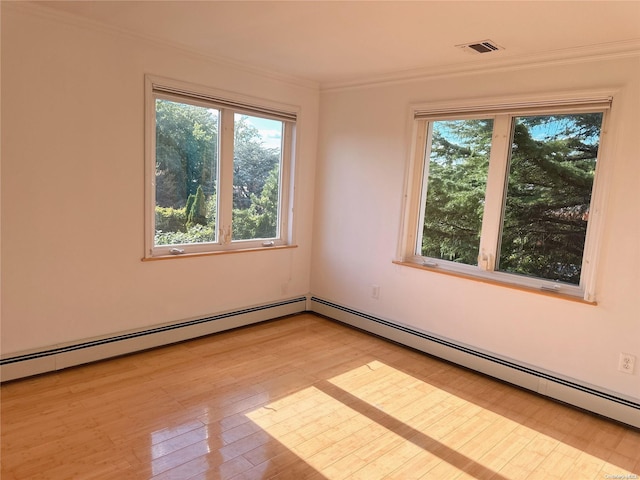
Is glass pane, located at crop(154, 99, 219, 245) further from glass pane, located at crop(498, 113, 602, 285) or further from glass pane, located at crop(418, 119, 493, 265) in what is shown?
glass pane, located at crop(498, 113, 602, 285)

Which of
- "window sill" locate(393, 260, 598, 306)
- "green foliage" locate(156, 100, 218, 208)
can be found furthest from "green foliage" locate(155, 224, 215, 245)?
"window sill" locate(393, 260, 598, 306)

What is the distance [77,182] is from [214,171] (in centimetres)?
111

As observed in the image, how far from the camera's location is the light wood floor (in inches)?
83.6

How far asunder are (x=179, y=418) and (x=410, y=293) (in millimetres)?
2114

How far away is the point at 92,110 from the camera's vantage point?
289 cm

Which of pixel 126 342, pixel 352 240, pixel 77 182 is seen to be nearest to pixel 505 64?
pixel 352 240

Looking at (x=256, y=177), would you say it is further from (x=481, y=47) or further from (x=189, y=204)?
(x=481, y=47)

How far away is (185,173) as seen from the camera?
3.51m

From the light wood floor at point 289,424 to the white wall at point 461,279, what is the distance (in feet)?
1.20

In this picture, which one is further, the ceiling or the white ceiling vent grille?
the white ceiling vent grille

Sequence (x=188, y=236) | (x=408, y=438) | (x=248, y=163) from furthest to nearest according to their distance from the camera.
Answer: (x=248, y=163), (x=188, y=236), (x=408, y=438)

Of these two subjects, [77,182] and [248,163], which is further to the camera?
[248,163]

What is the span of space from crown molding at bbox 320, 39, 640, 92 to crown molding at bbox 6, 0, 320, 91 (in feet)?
→ 1.86

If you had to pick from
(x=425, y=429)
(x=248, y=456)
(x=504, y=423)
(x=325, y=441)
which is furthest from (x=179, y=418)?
(x=504, y=423)
